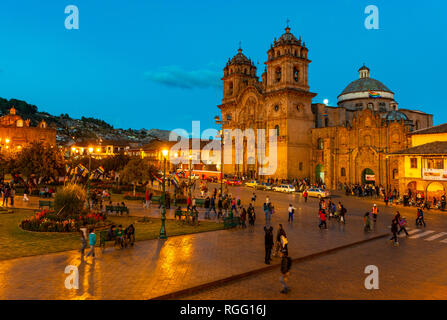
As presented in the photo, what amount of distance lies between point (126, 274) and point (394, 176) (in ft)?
144

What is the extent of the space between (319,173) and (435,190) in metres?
25.1

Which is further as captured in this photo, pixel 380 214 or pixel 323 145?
pixel 323 145

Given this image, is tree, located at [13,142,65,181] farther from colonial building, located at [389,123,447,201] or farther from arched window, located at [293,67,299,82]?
arched window, located at [293,67,299,82]

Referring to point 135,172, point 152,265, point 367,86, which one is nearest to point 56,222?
point 152,265

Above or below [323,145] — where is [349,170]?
below

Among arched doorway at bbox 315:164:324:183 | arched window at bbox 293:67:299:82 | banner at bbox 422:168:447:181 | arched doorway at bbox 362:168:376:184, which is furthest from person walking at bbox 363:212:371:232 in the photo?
arched window at bbox 293:67:299:82

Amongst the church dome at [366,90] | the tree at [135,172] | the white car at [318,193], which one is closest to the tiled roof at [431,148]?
the white car at [318,193]

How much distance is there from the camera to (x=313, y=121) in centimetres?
6003

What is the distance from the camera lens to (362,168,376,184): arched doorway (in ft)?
157

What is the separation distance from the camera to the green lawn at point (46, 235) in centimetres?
1388
